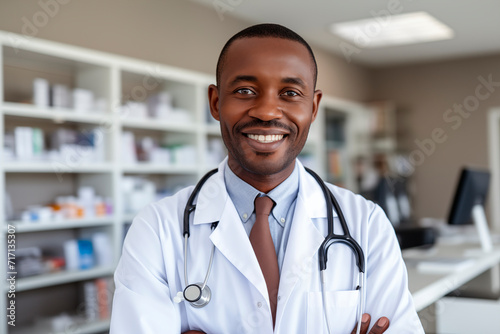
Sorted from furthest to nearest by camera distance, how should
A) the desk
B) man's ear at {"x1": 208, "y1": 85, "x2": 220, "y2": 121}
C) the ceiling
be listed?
the ceiling
the desk
man's ear at {"x1": 208, "y1": 85, "x2": 220, "y2": 121}

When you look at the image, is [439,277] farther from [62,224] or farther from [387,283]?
[62,224]

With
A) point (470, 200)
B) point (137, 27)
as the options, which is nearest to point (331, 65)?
point (137, 27)

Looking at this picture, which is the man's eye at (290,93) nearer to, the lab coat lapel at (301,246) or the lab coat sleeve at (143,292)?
the lab coat lapel at (301,246)

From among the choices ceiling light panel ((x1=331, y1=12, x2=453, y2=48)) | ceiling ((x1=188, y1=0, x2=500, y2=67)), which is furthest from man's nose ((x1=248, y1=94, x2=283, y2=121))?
ceiling light panel ((x1=331, y1=12, x2=453, y2=48))

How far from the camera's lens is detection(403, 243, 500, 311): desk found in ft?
6.33

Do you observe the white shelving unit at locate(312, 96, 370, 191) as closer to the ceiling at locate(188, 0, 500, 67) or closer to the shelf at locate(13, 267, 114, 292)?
the ceiling at locate(188, 0, 500, 67)

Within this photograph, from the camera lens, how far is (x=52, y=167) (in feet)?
10.2

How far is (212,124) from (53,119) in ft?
4.55

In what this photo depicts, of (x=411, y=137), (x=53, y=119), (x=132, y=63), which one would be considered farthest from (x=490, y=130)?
(x=53, y=119)

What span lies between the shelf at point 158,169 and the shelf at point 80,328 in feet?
3.28

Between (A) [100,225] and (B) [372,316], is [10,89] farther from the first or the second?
(B) [372,316]

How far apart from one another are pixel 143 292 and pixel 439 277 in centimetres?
150

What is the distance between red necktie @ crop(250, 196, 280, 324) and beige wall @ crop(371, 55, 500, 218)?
6228 millimetres

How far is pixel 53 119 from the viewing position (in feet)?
10.6
